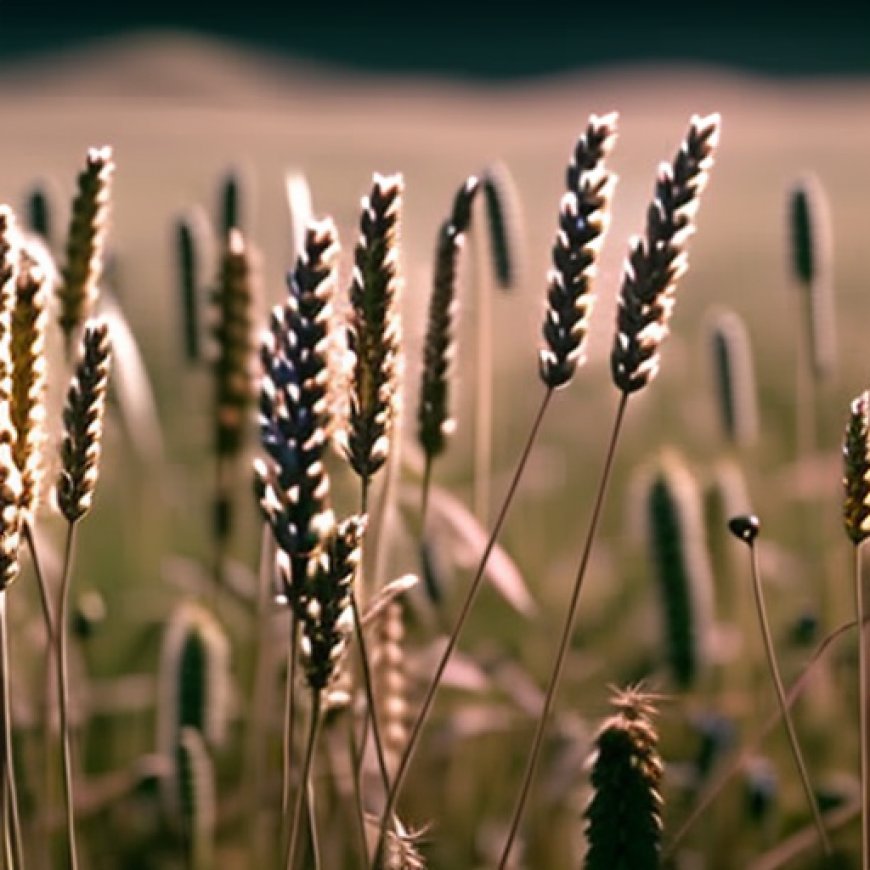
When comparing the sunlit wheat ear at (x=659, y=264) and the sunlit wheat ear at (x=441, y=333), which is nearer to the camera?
the sunlit wheat ear at (x=659, y=264)

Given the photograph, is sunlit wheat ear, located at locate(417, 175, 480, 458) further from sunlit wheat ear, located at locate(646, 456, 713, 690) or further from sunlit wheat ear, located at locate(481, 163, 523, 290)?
sunlit wheat ear, located at locate(646, 456, 713, 690)

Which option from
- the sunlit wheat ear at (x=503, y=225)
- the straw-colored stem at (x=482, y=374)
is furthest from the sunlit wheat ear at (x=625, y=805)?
the sunlit wheat ear at (x=503, y=225)

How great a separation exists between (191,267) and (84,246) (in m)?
0.91

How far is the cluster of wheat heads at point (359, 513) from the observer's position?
1.09 meters

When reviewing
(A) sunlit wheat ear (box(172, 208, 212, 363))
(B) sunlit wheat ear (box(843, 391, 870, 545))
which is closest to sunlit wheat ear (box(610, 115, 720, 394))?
(B) sunlit wheat ear (box(843, 391, 870, 545))

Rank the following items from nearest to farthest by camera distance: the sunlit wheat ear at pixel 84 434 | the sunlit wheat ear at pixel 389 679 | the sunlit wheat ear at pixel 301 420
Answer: the sunlit wheat ear at pixel 301 420 → the sunlit wheat ear at pixel 84 434 → the sunlit wheat ear at pixel 389 679

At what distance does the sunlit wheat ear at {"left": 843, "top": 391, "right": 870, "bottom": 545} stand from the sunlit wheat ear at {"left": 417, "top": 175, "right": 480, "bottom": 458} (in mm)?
412

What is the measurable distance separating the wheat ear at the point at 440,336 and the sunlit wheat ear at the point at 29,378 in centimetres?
36

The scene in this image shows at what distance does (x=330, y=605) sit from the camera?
1083 millimetres

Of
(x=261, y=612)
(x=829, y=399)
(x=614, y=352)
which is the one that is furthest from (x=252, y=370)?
(x=829, y=399)

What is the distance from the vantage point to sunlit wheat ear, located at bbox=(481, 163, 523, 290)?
2.01 meters

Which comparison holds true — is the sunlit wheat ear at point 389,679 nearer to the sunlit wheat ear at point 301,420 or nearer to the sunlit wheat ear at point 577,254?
the sunlit wheat ear at point 577,254

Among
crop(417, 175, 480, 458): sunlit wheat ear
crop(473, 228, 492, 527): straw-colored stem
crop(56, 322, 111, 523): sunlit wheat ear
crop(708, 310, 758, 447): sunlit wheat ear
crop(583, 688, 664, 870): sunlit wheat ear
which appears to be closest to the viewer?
crop(56, 322, 111, 523): sunlit wheat ear

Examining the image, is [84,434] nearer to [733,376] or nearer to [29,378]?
[29,378]
